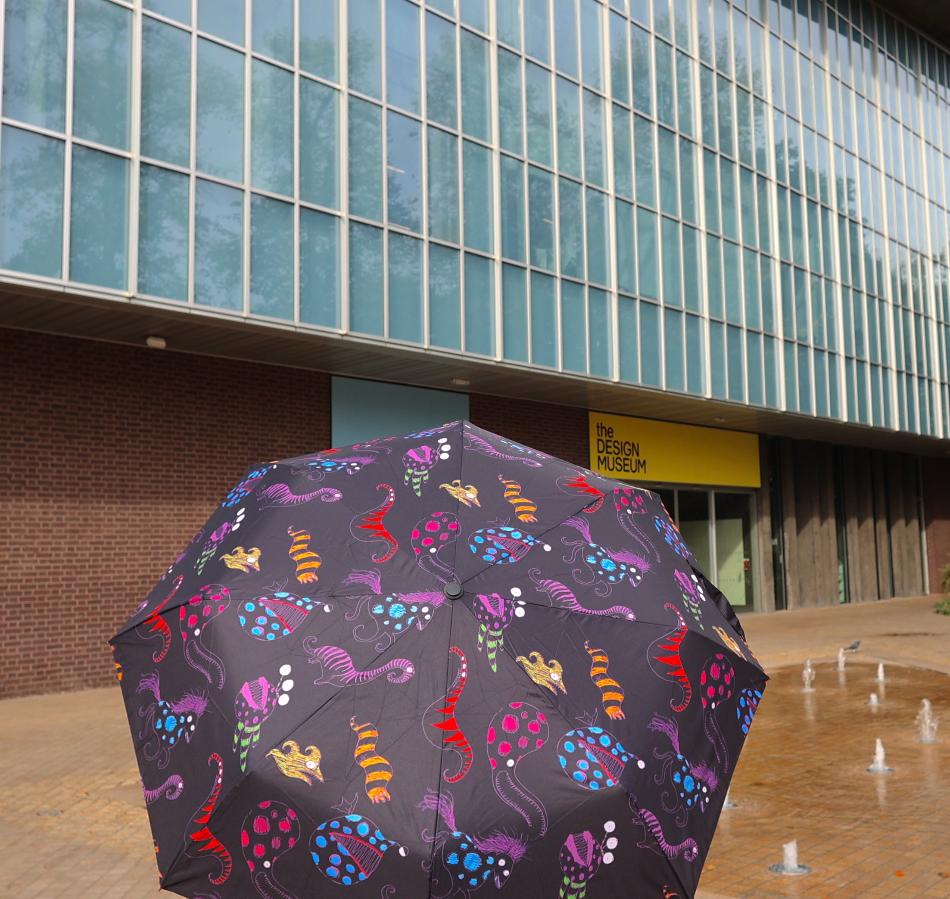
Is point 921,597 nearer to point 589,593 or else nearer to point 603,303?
point 603,303

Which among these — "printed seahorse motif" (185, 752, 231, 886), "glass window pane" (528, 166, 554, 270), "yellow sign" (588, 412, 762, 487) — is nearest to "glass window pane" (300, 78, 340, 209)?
"glass window pane" (528, 166, 554, 270)

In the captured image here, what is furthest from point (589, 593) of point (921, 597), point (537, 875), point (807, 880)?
point (921, 597)

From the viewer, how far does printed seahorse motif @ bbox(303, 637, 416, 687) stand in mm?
Answer: 2660

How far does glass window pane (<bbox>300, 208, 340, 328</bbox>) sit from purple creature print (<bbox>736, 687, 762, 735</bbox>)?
11422mm

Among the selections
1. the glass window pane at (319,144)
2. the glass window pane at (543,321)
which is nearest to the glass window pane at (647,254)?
the glass window pane at (543,321)

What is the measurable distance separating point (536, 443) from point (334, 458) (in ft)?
57.2

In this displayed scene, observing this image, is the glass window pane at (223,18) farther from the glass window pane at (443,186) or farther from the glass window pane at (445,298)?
the glass window pane at (445,298)

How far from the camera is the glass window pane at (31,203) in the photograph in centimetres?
1145

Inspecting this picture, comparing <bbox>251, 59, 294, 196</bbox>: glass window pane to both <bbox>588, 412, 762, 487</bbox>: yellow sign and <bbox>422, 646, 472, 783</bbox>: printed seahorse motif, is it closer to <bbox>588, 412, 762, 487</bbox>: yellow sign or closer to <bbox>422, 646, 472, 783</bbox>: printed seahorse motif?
<bbox>588, 412, 762, 487</bbox>: yellow sign

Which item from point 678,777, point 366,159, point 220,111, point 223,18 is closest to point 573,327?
point 366,159

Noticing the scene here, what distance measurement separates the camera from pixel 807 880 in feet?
18.5

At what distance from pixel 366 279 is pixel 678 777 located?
12.7 meters

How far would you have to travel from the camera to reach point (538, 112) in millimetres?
18016

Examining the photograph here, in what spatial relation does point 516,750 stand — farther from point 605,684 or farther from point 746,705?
point 746,705
